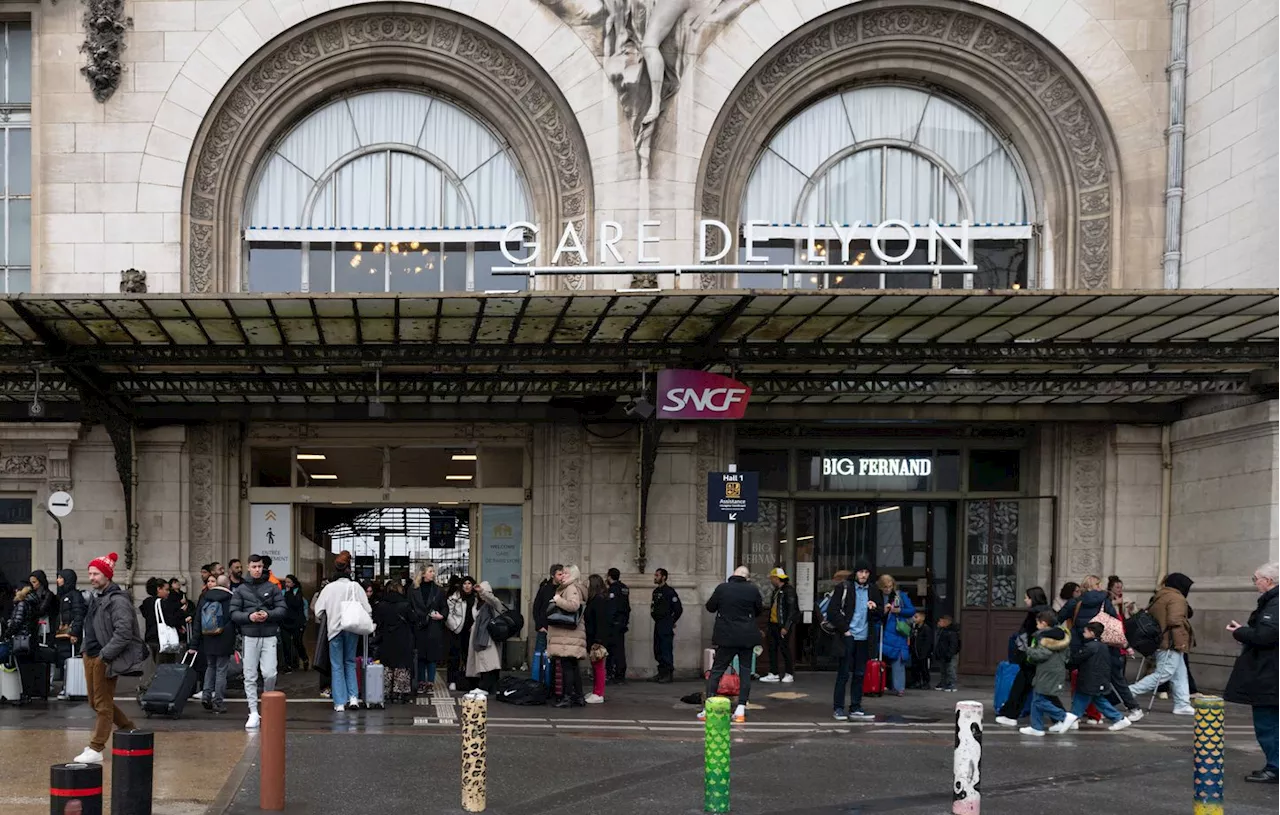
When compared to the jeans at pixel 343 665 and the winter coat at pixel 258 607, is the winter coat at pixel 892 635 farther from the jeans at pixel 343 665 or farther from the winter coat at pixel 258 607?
the winter coat at pixel 258 607

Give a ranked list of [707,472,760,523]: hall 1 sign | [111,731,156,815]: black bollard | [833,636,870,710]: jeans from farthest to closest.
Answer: [707,472,760,523]: hall 1 sign → [833,636,870,710]: jeans → [111,731,156,815]: black bollard

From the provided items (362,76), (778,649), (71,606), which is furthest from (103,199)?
(778,649)

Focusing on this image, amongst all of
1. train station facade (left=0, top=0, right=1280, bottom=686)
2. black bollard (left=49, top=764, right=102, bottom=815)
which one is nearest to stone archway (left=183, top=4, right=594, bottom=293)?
train station facade (left=0, top=0, right=1280, bottom=686)

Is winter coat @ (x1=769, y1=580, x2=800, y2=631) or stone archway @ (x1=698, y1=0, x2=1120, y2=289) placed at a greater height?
stone archway @ (x1=698, y1=0, x2=1120, y2=289)

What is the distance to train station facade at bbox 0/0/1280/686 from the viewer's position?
1928 centimetres

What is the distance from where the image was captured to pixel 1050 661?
14.5 m

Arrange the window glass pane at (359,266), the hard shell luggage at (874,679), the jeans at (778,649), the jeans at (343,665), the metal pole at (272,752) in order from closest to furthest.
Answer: the metal pole at (272,752)
the jeans at (343,665)
the hard shell luggage at (874,679)
the jeans at (778,649)
the window glass pane at (359,266)

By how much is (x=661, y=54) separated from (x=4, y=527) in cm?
1232

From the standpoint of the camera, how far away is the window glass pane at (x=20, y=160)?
20.8m

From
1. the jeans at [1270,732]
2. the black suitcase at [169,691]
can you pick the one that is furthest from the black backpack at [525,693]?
the jeans at [1270,732]

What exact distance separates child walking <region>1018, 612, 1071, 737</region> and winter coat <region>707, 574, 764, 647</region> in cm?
306

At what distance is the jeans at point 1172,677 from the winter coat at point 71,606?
1311 cm

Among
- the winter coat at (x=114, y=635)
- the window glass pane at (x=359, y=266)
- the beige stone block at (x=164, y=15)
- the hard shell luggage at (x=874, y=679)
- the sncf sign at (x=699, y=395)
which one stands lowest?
the hard shell luggage at (x=874, y=679)

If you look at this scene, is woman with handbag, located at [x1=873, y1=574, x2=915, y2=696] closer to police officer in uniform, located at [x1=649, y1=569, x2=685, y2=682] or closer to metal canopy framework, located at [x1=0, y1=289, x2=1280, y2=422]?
metal canopy framework, located at [x1=0, y1=289, x2=1280, y2=422]
